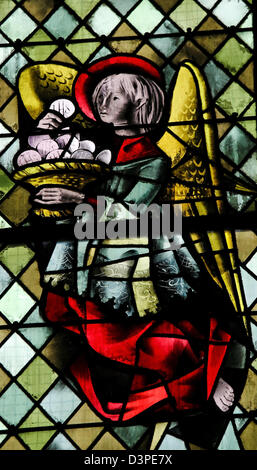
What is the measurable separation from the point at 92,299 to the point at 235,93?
2003 mm

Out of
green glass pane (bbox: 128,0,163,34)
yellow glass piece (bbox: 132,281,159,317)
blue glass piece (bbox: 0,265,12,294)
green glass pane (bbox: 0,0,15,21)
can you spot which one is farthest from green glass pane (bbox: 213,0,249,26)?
blue glass piece (bbox: 0,265,12,294)

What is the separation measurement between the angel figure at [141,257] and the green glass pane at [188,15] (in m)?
0.40

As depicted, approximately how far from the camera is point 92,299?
11203mm

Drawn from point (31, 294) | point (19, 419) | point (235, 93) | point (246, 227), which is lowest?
point (19, 419)

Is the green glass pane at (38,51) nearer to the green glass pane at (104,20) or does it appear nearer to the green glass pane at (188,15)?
the green glass pane at (104,20)

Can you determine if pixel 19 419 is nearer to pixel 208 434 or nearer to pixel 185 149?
pixel 208 434

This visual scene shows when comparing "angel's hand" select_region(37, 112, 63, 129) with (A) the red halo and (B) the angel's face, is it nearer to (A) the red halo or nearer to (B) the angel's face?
(A) the red halo

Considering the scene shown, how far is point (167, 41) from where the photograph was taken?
1208 cm

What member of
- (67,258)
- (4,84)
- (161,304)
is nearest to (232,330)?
(161,304)

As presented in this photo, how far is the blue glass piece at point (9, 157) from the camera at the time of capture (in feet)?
38.7

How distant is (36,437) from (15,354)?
629mm

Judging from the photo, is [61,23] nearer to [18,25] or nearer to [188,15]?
[18,25]

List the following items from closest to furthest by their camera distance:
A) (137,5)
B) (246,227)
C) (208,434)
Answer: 1. (208,434)
2. (246,227)
3. (137,5)

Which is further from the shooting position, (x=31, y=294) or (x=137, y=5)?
(x=137, y=5)
